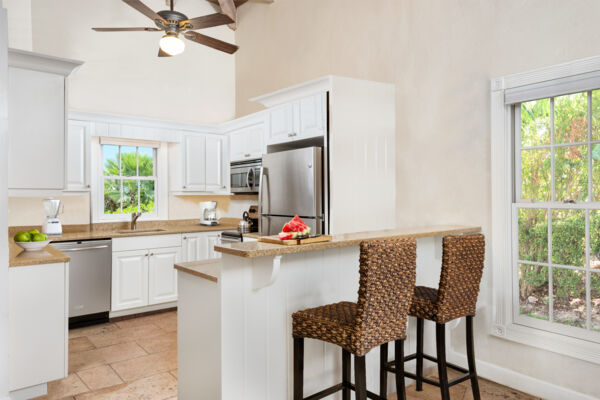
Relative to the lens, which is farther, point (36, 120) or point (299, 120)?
point (299, 120)

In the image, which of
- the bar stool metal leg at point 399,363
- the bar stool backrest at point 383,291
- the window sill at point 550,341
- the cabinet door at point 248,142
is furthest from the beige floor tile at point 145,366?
the window sill at point 550,341

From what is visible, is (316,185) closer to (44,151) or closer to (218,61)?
(44,151)

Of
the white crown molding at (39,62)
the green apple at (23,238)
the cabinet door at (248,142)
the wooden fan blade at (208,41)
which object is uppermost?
the wooden fan blade at (208,41)

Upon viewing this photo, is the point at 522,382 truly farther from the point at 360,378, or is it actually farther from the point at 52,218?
the point at 52,218

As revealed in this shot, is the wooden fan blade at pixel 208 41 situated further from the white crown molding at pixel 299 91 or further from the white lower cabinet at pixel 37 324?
the white lower cabinet at pixel 37 324

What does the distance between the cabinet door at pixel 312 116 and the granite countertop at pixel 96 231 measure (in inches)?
81.1

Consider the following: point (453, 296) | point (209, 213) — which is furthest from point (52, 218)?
point (453, 296)

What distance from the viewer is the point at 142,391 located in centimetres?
277

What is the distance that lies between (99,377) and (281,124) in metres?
2.66

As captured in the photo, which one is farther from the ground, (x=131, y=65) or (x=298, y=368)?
(x=131, y=65)

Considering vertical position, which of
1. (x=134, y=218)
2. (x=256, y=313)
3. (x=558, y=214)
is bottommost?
(x=256, y=313)

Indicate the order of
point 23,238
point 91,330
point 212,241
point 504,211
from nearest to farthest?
point 504,211 < point 23,238 < point 91,330 < point 212,241

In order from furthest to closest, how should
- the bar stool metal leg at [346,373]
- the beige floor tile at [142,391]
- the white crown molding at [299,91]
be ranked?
the white crown molding at [299,91]
the beige floor tile at [142,391]
the bar stool metal leg at [346,373]

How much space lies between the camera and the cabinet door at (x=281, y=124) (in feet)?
12.8
